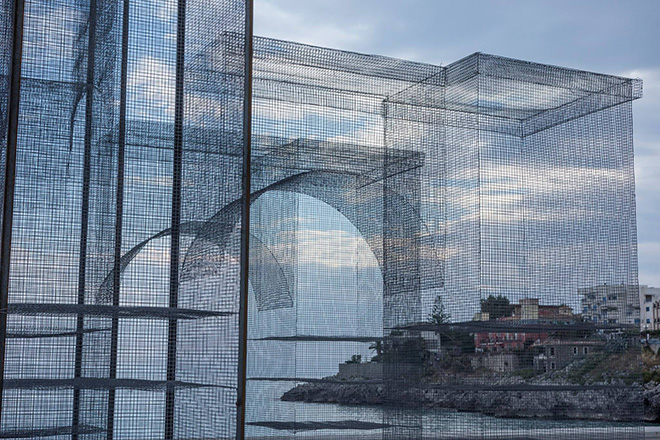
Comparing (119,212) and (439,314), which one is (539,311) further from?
(119,212)

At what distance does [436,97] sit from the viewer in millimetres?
8859

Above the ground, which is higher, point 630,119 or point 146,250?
point 630,119

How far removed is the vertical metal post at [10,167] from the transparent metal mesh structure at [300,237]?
0.04m

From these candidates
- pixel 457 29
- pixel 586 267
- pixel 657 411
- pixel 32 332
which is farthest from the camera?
pixel 657 411

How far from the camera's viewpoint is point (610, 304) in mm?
9000

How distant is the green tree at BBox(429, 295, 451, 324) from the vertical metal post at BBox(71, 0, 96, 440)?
3.89 metres

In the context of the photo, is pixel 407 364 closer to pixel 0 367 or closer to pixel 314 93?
pixel 314 93

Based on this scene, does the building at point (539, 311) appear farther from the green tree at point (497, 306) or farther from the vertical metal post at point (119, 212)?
the vertical metal post at point (119, 212)

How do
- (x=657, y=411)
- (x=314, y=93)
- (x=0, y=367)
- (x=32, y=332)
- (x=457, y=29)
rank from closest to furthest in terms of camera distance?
(x=0, y=367) → (x=32, y=332) → (x=314, y=93) → (x=457, y=29) → (x=657, y=411)

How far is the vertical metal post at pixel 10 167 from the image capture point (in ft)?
16.1

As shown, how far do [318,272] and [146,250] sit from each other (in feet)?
15.4

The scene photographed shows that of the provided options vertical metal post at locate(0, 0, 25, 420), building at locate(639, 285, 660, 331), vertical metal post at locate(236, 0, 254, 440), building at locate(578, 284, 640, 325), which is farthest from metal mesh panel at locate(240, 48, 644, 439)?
building at locate(639, 285, 660, 331)

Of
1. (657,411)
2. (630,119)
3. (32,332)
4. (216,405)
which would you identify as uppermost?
(630,119)

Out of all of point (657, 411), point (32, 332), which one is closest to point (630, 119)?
point (32, 332)
